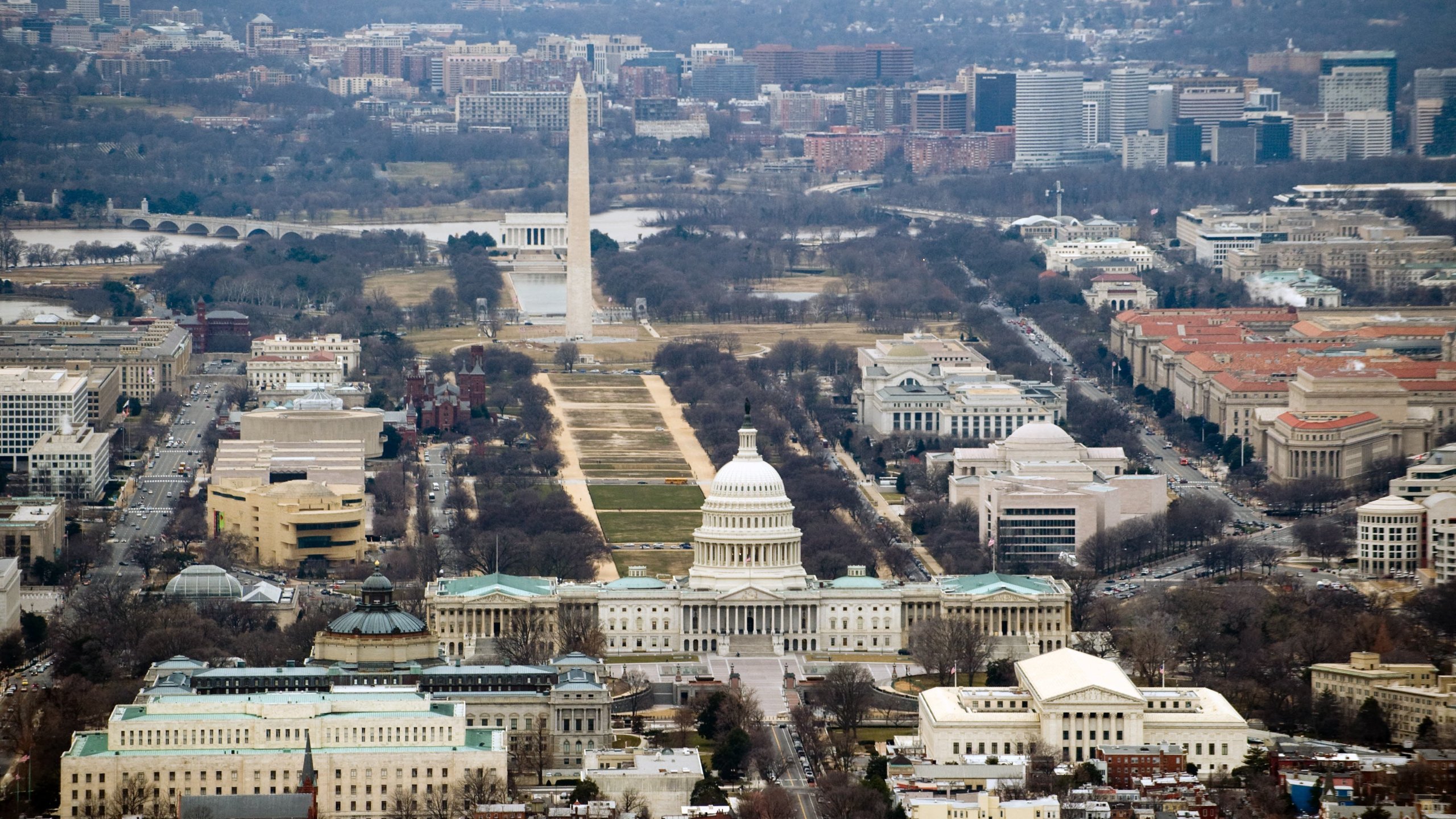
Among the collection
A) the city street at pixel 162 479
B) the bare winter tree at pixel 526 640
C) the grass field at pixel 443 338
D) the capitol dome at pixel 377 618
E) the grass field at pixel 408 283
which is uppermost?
the capitol dome at pixel 377 618

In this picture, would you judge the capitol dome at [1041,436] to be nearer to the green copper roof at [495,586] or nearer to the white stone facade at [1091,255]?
the green copper roof at [495,586]

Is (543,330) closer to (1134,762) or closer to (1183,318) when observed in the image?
(1183,318)

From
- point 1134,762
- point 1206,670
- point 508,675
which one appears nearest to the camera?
point 1134,762

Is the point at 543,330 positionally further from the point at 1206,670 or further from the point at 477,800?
the point at 477,800

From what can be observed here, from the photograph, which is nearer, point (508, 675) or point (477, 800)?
point (477, 800)

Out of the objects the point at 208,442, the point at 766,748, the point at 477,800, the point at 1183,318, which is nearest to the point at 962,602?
the point at 766,748

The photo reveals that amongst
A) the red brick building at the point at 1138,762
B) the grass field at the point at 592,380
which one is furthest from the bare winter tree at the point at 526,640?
the grass field at the point at 592,380

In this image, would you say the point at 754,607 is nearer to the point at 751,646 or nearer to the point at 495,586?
the point at 751,646

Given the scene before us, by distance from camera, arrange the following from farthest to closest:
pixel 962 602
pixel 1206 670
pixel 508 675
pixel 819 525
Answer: pixel 819 525 → pixel 962 602 → pixel 1206 670 → pixel 508 675
